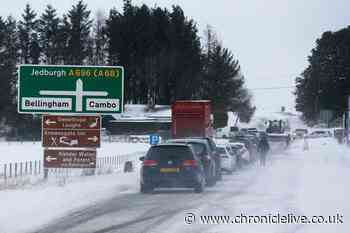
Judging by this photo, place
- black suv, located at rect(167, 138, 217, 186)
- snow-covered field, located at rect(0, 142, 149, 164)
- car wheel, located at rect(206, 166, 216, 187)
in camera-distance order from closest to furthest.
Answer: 1. black suv, located at rect(167, 138, 217, 186)
2. car wheel, located at rect(206, 166, 216, 187)
3. snow-covered field, located at rect(0, 142, 149, 164)

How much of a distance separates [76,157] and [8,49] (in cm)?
7511

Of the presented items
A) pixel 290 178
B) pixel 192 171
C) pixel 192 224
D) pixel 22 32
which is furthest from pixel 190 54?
pixel 192 224

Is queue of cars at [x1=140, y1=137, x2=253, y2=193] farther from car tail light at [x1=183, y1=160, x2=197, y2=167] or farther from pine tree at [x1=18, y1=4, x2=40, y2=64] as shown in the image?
pine tree at [x1=18, y1=4, x2=40, y2=64]

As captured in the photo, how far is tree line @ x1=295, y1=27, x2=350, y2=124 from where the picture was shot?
12294cm

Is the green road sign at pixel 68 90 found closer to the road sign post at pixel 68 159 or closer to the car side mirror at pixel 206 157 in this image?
the road sign post at pixel 68 159

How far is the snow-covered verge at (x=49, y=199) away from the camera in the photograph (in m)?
18.0

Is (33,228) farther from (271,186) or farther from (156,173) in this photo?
(271,186)

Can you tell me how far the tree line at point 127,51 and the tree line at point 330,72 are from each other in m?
17.2

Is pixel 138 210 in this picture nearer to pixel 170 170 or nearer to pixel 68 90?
pixel 170 170

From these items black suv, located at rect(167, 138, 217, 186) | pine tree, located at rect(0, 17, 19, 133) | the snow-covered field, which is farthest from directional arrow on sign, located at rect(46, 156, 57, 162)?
pine tree, located at rect(0, 17, 19, 133)

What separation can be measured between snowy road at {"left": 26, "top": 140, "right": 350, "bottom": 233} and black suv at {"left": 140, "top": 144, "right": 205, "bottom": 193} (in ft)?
1.21

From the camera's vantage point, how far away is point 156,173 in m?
26.4

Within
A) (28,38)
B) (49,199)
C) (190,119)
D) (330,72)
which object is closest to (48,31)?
(28,38)

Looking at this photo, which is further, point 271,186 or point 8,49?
point 8,49
